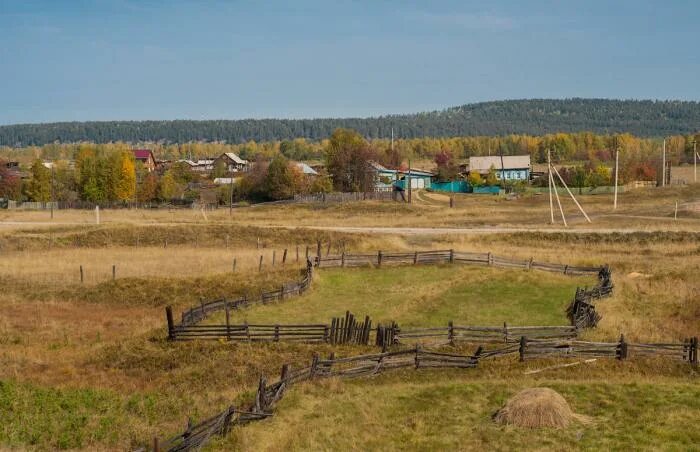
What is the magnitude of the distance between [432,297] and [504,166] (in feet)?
395

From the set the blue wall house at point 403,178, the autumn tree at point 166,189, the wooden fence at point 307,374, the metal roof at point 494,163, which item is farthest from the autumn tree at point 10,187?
the wooden fence at point 307,374

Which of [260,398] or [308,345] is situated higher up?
[260,398]

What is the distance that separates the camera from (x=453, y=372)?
26688mm

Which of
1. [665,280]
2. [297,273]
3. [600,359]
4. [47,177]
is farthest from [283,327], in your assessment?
[47,177]

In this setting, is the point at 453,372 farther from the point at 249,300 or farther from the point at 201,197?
the point at 201,197

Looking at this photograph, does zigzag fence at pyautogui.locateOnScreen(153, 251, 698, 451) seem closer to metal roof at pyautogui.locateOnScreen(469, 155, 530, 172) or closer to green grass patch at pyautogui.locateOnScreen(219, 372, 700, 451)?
green grass patch at pyautogui.locateOnScreen(219, 372, 700, 451)

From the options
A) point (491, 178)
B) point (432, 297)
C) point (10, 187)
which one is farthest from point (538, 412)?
point (491, 178)

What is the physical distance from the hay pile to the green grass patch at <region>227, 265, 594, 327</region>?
1251 centimetres

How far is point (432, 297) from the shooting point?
3856 cm

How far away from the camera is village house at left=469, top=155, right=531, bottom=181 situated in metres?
152

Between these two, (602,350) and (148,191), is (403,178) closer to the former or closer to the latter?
(148,191)

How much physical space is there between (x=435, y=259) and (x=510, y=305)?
11524 mm

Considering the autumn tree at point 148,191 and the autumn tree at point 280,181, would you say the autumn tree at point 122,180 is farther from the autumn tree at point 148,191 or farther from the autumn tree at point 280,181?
the autumn tree at point 280,181

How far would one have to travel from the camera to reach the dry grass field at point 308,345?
2028 cm
